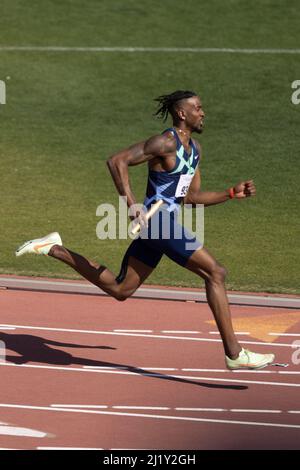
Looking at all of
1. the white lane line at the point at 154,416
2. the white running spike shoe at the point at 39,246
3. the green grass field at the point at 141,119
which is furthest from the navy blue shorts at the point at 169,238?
the green grass field at the point at 141,119

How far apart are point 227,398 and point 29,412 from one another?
162 centimetres

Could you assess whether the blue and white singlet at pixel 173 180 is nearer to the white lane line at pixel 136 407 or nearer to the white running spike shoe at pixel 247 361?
the white running spike shoe at pixel 247 361

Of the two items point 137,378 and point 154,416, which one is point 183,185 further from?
point 154,416

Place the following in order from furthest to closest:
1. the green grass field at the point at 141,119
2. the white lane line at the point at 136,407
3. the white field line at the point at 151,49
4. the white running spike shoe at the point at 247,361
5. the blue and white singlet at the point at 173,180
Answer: the white field line at the point at 151,49 < the green grass field at the point at 141,119 < the blue and white singlet at the point at 173,180 < the white running spike shoe at the point at 247,361 < the white lane line at the point at 136,407

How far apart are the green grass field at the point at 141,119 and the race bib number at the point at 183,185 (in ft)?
11.5

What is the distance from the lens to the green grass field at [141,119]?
16031 millimetres

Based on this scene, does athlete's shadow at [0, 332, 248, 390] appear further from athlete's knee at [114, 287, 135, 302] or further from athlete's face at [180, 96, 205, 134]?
athlete's face at [180, 96, 205, 134]

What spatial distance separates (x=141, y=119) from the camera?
22.4m

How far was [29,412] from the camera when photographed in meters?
9.74

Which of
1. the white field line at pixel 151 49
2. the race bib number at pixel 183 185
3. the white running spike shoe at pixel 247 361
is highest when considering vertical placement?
the white field line at pixel 151 49

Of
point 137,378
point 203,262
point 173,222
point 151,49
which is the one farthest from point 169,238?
point 151,49

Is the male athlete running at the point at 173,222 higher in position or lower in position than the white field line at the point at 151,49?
lower

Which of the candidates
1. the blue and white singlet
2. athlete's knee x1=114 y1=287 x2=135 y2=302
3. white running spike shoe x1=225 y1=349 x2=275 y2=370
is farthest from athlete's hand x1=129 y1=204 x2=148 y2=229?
white running spike shoe x1=225 y1=349 x2=275 y2=370
